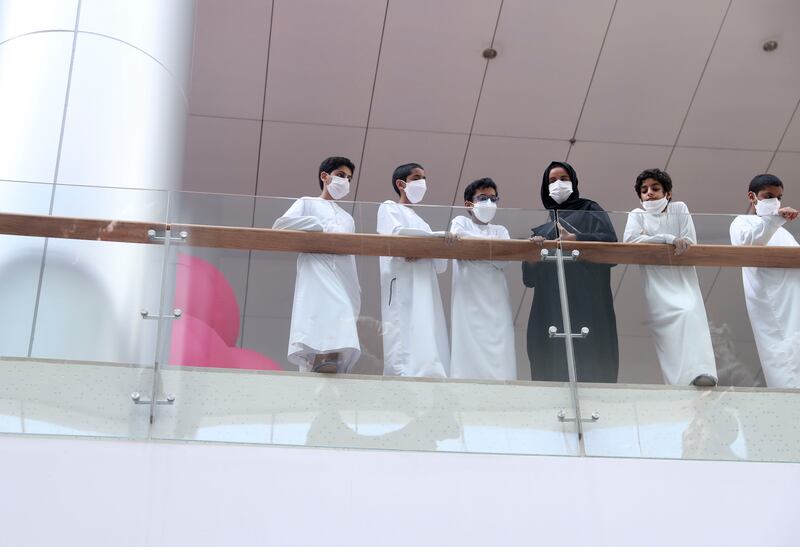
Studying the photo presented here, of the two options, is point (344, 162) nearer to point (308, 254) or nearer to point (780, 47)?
point (308, 254)

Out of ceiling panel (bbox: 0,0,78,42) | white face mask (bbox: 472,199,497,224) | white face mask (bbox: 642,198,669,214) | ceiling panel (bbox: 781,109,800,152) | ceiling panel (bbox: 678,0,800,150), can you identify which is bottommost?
white face mask (bbox: 472,199,497,224)

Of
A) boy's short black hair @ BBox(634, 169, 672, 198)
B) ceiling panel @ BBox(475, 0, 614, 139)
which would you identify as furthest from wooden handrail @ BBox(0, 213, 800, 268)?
ceiling panel @ BBox(475, 0, 614, 139)

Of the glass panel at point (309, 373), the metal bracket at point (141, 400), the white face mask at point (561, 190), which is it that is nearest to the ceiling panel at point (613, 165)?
the white face mask at point (561, 190)

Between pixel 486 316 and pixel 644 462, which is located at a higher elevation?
pixel 486 316

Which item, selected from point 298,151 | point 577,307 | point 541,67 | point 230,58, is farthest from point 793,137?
point 577,307

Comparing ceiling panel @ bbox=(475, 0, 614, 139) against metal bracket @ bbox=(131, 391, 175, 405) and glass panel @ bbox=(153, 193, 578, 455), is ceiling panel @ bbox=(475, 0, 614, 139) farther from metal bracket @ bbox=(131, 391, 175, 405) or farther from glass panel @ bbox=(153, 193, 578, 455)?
metal bracket @ bbox=(131, 391, 175, 405)

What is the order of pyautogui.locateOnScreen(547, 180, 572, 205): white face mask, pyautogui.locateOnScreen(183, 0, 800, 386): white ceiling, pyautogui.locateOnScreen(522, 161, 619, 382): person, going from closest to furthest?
pyautogui.locateOnScreen(522, 161, 619, 382): person, pyautogui.locateOnScreen(547, 180, 572, 205): white face mask, pyautogui.locateOnScreen(183, 0, 800, 386): white ceiling

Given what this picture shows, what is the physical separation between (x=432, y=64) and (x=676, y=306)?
217 inches

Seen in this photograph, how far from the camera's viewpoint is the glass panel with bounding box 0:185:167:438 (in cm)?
433

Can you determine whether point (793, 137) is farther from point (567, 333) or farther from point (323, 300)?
point (323, 300)

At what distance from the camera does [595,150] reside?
35.3ft

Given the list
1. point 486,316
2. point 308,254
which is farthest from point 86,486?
point 486,316

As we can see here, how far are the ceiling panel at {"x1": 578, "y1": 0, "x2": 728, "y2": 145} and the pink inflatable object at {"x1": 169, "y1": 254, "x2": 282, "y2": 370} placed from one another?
6402 millimetres

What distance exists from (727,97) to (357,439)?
726 cm
